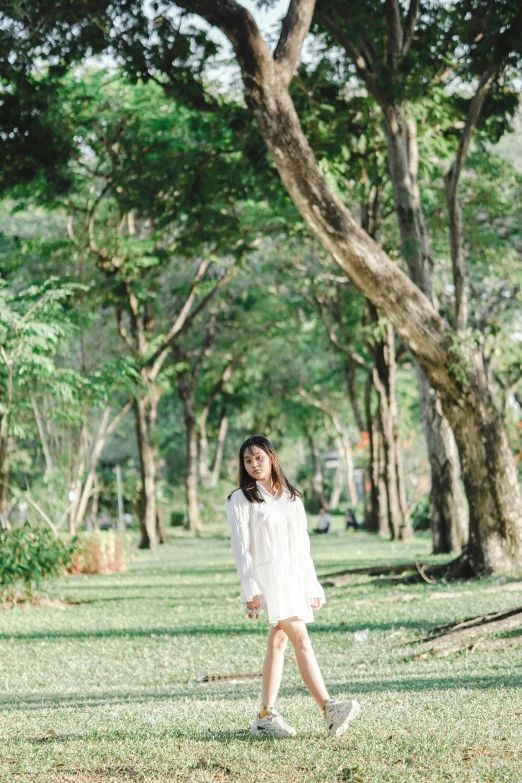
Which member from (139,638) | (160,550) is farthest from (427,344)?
(160,550)

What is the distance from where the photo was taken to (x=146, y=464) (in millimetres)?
27844

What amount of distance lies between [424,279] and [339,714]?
11675 mm

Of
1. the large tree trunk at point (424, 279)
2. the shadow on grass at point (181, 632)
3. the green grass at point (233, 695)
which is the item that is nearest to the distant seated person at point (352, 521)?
the large tree trunk at point (424, 279)

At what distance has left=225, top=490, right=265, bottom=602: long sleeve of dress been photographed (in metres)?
5.29

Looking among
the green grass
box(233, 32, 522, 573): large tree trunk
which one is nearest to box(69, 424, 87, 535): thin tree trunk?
the green grass

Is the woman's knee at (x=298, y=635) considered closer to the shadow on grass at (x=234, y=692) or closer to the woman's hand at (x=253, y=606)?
the woman's hand at (x=253, y=606)

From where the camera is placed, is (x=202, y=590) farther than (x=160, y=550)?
No

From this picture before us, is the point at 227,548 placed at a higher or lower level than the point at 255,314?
lower

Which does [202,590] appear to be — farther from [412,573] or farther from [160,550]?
[160,550]

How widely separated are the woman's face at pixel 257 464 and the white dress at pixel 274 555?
83 millimetres

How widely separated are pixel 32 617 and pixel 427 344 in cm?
670

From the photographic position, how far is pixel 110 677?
349 inches

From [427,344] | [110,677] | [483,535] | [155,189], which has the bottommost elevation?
[110,677]

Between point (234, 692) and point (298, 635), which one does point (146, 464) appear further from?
point (298, 635)
